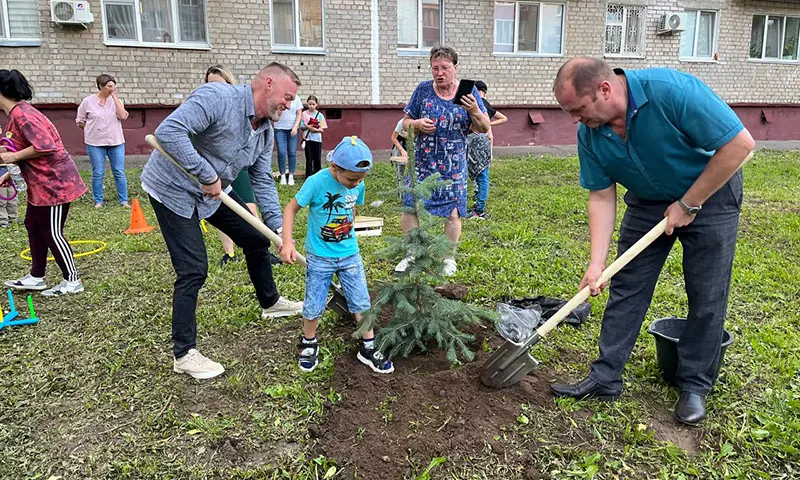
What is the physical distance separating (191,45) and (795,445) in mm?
12911

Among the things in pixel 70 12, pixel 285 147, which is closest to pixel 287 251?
pixel 285 147

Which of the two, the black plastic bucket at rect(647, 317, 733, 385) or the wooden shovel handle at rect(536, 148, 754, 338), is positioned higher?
the wooden shovel handle at rect(536, 148, 754, 338)

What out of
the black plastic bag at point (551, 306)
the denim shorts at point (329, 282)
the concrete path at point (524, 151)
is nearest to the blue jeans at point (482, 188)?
the black plastic bag at point (551, 306)

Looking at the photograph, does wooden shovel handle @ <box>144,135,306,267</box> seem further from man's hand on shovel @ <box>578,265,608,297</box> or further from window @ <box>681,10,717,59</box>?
window @ <box>681,10,717,59</box>

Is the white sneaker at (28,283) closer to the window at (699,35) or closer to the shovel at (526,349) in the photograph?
the shovel at (526,349)

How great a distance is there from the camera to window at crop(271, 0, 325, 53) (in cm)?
1317

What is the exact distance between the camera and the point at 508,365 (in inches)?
122

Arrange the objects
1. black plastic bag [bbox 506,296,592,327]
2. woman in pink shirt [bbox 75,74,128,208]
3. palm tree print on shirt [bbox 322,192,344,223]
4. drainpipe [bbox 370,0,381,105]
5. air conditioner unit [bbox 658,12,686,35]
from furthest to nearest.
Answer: air conditioner unit [bbox 658,12,686,35]
drainpipe [bbox 370,0,381,105]
woman in pink shirt [bbox 75,74,128,208]
black plastic bag [bbox 506,296,592,327]
palm tree print on shirt [bbox 322,192,344,223]

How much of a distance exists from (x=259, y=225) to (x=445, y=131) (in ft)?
6.76

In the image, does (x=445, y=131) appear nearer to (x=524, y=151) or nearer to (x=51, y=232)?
(x=51, y=232)

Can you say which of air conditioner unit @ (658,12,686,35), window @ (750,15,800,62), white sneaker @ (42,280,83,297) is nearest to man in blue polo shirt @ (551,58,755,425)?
white sneaker @ (42,280,83,297)

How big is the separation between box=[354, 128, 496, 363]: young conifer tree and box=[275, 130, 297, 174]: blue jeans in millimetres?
7726

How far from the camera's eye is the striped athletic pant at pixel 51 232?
→ 4723mm

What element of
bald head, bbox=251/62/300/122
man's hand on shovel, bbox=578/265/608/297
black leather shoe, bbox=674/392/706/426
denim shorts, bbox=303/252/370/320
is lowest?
black leather shoe, bbox=674/392/706/426
